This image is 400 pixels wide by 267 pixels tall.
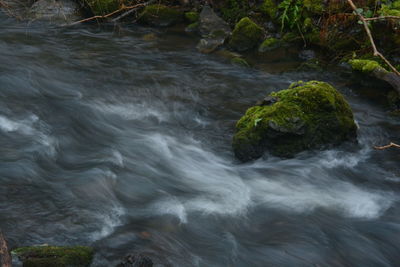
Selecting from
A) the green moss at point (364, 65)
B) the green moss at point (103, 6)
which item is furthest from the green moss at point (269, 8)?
the green moss at point (103, 6)

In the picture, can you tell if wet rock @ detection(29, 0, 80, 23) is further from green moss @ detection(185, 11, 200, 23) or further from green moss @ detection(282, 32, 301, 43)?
green moss @ detection(282, 32, 301, 43)

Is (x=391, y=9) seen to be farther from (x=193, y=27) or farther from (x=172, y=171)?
(x=172, y=171)

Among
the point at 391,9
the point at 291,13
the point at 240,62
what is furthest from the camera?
the point at 291,13

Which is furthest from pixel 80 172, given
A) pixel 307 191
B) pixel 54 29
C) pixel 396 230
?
pixel 54 29

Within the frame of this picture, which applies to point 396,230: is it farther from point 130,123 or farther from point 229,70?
point 229,70

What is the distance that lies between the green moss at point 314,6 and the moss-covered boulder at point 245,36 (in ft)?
4.10

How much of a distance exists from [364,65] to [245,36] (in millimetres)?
2955

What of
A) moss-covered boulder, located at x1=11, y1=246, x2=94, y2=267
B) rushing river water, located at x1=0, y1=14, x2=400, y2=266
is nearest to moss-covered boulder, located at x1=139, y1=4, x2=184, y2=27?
rushing river water, located at x1=0, y1=14, x2=400, y2=266

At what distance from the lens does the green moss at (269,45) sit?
423 inches

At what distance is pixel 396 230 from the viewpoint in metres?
5.68

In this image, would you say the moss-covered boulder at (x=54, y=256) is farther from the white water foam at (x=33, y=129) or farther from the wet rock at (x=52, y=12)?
the wet rock at (x=52, y=12)

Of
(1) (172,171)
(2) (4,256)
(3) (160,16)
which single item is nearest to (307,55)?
(3) (160,16)

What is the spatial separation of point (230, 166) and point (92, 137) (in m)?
2.23

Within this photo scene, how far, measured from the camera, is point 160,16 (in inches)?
476
